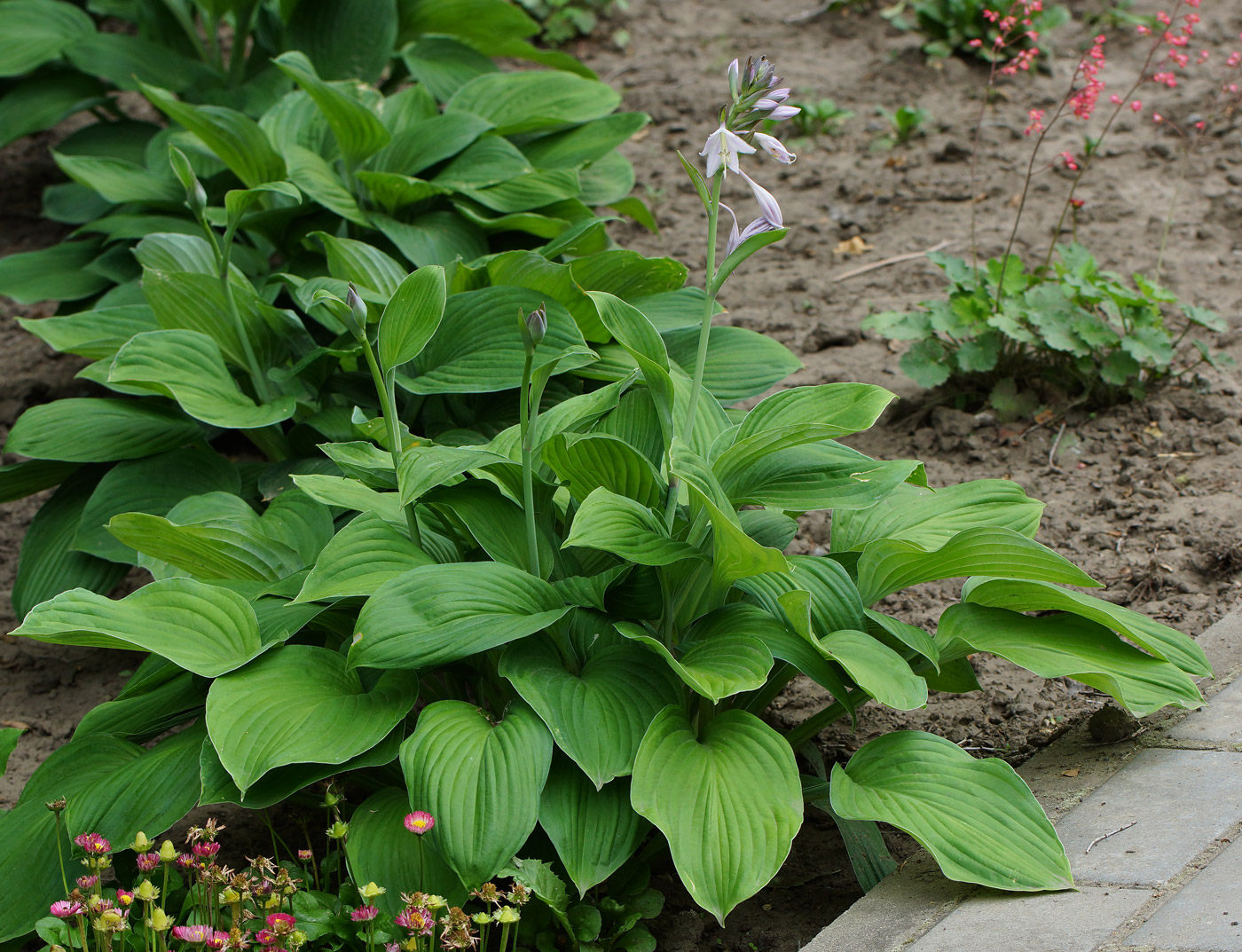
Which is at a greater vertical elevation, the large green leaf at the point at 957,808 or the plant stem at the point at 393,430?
the plant stem at the point at 393,430

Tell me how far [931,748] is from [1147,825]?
→ 13.7 inches

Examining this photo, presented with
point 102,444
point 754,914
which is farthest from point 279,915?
point 102,444

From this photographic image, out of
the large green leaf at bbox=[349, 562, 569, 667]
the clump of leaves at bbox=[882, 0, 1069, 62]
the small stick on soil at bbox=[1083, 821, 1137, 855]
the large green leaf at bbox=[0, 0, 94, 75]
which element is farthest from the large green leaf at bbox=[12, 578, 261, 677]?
the clump of leaves at bbox=[882, 0, 1069, 62]

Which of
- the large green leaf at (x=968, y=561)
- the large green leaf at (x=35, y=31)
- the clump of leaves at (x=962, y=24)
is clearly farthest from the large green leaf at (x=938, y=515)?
the large green leaf at (x=35, y=31)

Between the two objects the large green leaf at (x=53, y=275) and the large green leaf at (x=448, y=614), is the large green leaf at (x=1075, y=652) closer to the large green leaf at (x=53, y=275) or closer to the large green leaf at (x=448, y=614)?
the large green leaf at (x=448, y=614)

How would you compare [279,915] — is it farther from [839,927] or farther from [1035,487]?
[1035,487]

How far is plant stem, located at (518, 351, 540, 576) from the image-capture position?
1861 mm

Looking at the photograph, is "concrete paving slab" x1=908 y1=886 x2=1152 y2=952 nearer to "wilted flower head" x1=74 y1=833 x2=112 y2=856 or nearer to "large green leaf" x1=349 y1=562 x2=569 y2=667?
"large green leaf" x1=349 y1=562 x2=569 y2=667

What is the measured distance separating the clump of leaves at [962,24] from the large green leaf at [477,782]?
4.31m

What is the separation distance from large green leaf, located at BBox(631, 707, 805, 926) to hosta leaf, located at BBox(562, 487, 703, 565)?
26cm

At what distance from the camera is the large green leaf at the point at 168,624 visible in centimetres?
184

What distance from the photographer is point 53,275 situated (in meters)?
3.89

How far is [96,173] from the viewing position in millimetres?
3834

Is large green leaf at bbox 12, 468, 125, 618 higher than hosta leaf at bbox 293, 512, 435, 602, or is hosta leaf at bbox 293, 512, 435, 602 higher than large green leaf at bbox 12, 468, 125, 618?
hosta leaf at bbox 293, 512, 435, 602
